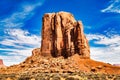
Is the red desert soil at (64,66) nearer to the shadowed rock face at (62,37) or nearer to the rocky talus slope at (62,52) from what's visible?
the rocky talus slope at (62,52)

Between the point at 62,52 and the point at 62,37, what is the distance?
663 centimetres

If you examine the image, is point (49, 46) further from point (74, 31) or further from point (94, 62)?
point (94, 62)

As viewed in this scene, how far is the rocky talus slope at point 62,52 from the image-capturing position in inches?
4222

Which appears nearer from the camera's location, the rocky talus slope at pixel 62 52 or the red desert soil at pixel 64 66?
the red desert soil at pixel 64 66

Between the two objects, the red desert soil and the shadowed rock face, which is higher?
the shadowed rock face

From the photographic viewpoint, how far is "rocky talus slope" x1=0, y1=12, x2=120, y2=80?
107244 mm

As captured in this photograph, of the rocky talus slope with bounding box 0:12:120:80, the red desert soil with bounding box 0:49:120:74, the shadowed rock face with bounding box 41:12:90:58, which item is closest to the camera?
the red desert soil with bounding box 0:49:120:74

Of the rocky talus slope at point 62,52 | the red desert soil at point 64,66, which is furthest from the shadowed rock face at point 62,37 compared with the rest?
the red desert soil at point 64,66

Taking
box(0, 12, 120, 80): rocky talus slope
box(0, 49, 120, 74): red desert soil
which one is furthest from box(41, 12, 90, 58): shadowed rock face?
box(0, 49, 120, 74): red desert soil

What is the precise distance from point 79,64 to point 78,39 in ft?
42.6

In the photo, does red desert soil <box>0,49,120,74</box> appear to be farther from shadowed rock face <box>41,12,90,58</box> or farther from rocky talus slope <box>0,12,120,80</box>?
shadowed rock face <box>41,12,90,58</box>

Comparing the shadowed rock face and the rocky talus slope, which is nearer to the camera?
the rocky talus slope

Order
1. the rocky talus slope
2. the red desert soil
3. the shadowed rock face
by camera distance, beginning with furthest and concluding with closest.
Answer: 1. the shadowed rock face
2. the rocky talus slope
3. the red desert soil

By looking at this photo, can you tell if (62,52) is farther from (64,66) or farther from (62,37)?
(64,66)
